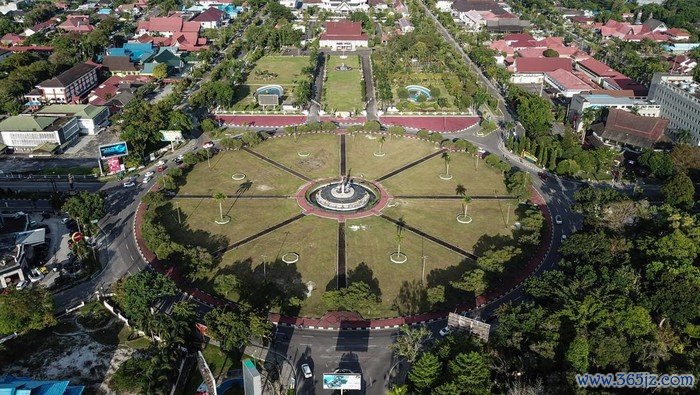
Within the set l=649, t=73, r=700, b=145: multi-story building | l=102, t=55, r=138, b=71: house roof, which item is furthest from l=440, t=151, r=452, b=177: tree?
l=102, t=55, r=138, b=71: house roof

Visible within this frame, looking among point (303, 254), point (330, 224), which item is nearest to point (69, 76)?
point (330, 224)

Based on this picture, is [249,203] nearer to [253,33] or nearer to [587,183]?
[587,183]

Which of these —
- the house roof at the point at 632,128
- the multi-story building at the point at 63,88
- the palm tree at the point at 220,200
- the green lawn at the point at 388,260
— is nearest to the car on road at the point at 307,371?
the green lawn at the point at 388,260

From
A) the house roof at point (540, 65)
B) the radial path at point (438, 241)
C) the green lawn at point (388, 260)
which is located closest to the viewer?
the green lawn at point (388, 260)

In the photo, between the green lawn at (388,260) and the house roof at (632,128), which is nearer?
the green lawn at (388,260)

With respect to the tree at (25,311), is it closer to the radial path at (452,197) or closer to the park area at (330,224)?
the park area at (330,224)

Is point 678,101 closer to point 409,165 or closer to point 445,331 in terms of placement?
point 409,165
